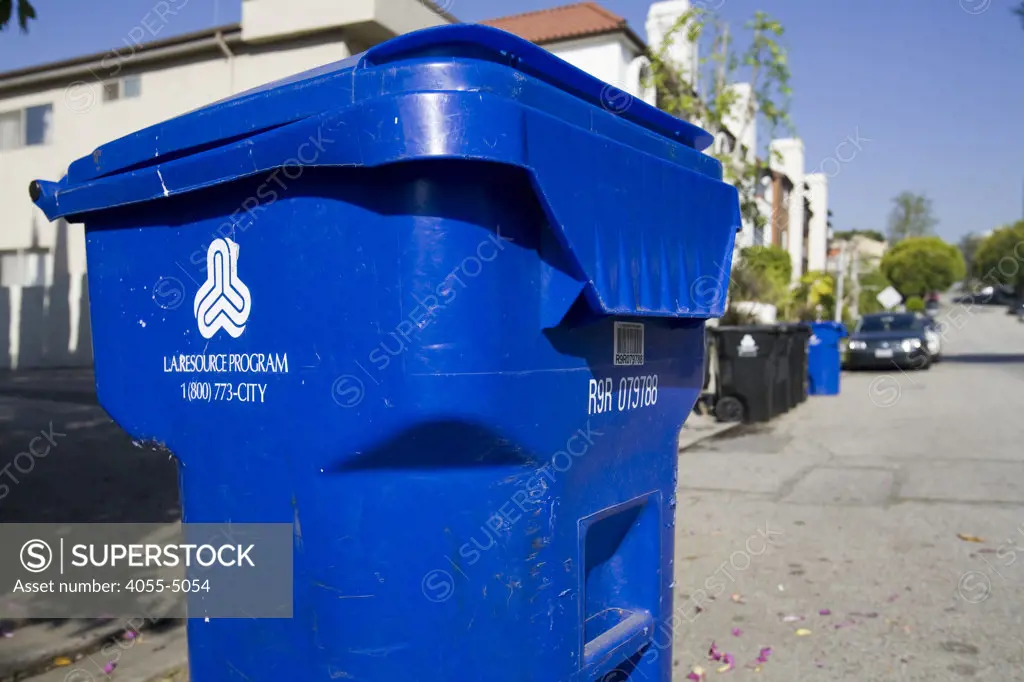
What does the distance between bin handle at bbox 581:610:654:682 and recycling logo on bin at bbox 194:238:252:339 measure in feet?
4.07

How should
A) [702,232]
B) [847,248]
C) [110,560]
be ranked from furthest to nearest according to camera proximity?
1. [847,248]
2. [110,560]
3. [702,232]

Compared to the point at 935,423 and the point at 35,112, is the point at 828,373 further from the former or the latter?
the point at 35,112

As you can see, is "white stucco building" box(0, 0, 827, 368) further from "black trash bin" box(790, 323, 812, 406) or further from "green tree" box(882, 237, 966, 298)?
"green tree" box(882, 237, 966, 298)

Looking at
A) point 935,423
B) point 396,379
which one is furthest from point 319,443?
point 935,423

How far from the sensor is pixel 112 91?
615 inches

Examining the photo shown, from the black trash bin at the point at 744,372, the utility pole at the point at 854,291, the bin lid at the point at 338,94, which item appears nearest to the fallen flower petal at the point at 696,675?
the bin lid at the point at 338,94

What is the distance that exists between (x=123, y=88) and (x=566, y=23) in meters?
8.68

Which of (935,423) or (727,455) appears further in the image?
(935,423)

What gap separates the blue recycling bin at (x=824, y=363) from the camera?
16031mm

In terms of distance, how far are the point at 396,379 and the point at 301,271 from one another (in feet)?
1.25

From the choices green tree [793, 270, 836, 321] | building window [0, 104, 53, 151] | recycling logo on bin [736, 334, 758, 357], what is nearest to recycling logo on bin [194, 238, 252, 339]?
recycling logo on bin [736, 334, 758, 357]

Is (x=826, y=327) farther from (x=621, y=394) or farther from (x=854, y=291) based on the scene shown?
(x=854, y=291)

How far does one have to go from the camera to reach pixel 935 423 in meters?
12.1

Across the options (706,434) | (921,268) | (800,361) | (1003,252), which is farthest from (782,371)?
(921,268)
